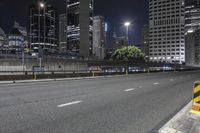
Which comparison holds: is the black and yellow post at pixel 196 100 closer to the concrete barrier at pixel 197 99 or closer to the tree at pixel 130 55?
the concrete barrier at pixel 197 99

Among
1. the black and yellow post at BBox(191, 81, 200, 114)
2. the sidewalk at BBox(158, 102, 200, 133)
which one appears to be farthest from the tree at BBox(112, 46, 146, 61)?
the sidewalk at BBox(158, 102, 200, 133)

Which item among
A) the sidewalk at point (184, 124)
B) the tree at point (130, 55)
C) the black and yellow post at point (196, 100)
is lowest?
the sidewalk at point (184, 124)

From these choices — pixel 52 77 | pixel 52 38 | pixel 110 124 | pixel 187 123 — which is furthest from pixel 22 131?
pixel 52 38

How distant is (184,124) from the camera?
21.2 ft

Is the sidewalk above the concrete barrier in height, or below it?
below

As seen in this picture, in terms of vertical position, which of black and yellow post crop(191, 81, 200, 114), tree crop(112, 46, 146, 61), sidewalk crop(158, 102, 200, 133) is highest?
tree crop(112, 46, 146, 61)

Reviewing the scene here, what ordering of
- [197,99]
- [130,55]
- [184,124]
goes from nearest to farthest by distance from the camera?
[184,124], [197,99], [130,55]

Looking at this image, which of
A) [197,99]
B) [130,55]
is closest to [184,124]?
[197,99]

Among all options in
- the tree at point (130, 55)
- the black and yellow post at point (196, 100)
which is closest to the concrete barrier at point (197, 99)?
the black and yellow post at point (196, 100)

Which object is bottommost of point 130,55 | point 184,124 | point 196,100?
point 184,124

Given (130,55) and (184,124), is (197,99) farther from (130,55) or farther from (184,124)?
(130,55)

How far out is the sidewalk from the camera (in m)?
5.82

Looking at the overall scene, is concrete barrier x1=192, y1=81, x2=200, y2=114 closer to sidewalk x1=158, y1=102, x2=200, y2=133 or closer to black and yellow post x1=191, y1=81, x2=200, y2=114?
black and yellow post x1=191, y1=81, x2=200, y2=114

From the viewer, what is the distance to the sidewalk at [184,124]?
5.82m
